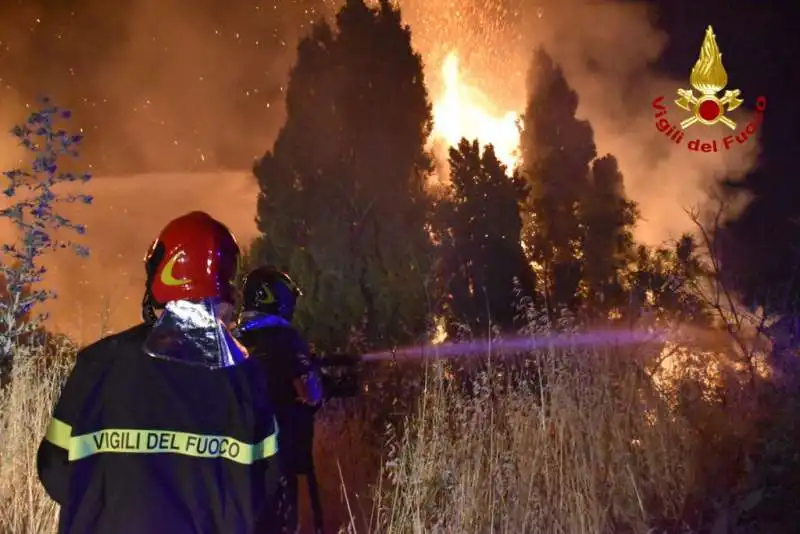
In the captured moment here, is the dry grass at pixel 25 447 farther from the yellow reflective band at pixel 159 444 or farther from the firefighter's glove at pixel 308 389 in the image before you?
the yellow reflective band at pixel 159 444

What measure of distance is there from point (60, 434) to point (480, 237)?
1290 centimetres

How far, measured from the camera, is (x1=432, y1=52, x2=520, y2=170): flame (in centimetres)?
2114

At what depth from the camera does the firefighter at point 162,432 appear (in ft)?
6.20

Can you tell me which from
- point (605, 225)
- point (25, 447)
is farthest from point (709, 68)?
point (25, 447)

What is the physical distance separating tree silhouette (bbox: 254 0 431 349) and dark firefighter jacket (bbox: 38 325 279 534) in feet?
32.7

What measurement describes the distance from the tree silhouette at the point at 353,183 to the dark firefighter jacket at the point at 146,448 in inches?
392

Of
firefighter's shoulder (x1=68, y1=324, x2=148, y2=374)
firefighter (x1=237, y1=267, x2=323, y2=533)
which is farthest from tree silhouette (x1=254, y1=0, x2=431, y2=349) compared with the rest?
firefighter's shoulder (x1=68, y1=324, x2=148, y2=374)

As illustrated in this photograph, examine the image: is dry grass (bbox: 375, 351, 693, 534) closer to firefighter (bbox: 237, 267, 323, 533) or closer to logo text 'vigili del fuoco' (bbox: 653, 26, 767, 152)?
firefighter (bbox: 237, 267, 323, 533)

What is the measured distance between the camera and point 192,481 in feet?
6.30

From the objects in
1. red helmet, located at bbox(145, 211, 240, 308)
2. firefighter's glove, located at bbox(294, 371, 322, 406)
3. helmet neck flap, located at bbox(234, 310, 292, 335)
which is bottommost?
red helmet, located at bbox(145, 211, 240, 308)

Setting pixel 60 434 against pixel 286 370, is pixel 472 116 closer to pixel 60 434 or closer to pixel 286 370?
pixel 286 370

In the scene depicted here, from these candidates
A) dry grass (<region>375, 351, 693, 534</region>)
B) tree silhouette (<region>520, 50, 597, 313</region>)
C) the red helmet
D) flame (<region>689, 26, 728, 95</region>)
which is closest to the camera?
the red helmet

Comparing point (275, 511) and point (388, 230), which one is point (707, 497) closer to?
point (275, 511)

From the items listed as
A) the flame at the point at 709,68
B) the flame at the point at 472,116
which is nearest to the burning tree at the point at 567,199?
the flame at the point at 472,116
